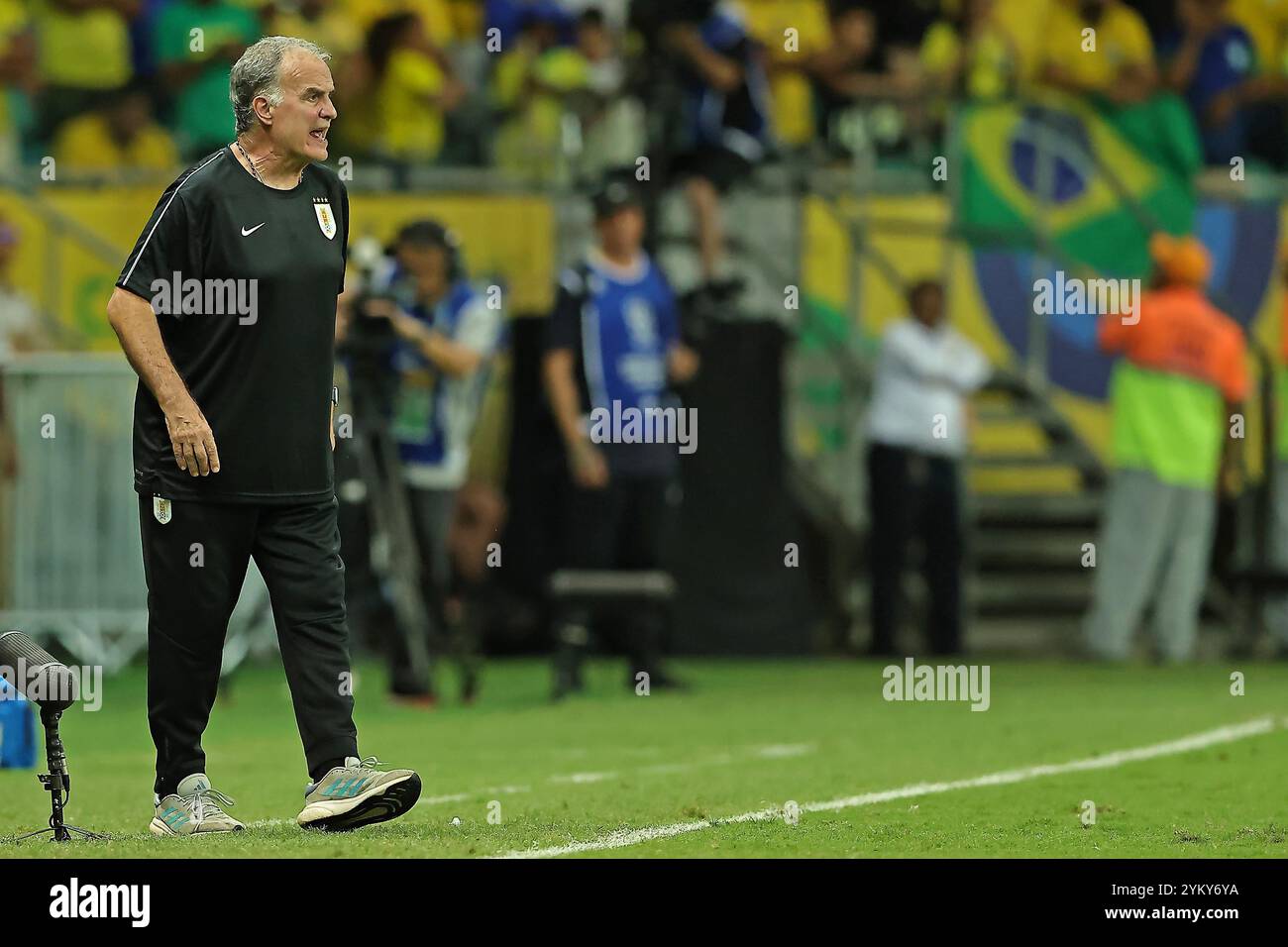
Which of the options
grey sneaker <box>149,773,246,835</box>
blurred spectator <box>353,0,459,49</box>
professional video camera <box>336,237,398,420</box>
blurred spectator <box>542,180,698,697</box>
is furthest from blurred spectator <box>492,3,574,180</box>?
grey sneaker <box>149,773,246,835</box>

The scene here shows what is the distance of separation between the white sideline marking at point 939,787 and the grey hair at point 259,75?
7.47 feet

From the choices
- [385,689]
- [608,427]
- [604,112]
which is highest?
[604,112]

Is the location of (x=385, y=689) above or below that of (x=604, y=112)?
below

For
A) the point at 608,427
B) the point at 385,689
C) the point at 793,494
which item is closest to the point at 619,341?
the point at 608,427

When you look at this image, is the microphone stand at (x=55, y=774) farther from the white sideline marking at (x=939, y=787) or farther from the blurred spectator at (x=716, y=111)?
the blurred spectator at (x=716, y=111)

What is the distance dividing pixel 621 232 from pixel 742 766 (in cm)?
461

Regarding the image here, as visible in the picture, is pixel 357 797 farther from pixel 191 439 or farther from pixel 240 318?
pixel 240 318

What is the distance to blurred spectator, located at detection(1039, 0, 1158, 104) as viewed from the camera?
19.0 metres

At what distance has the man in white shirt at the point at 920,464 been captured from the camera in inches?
663

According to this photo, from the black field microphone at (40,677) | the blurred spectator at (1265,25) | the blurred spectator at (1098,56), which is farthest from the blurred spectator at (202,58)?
the black field microphone at (40,677)

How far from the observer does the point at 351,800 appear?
298 inches
